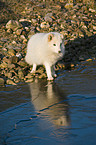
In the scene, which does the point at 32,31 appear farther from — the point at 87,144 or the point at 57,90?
the point at 87,144

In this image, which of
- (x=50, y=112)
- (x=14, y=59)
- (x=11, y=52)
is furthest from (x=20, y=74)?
(x=50, y=112)

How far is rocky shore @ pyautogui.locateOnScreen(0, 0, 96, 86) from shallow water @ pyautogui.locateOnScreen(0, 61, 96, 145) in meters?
1.05

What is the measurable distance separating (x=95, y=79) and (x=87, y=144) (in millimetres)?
3819

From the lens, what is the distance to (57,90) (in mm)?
6453

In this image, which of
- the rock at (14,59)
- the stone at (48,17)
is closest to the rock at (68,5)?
the stone at (48,17)

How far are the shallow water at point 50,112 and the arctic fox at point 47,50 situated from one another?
589 mm

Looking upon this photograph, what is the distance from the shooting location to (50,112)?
488 cm

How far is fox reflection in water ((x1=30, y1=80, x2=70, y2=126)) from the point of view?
4574 millimetres

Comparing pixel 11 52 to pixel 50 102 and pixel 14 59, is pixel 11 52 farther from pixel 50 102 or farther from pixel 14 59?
pixel 50 102

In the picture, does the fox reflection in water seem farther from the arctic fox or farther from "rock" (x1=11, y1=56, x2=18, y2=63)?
"rock" (x1=11, y1=56, x2=18, y2=63)

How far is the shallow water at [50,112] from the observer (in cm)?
386

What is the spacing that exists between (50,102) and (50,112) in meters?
0.63

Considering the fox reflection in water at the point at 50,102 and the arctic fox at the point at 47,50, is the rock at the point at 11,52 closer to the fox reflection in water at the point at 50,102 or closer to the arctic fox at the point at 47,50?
the arctic fox at the point at 47,50

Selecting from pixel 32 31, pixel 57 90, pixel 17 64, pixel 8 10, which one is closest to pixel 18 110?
pixel 57 90
